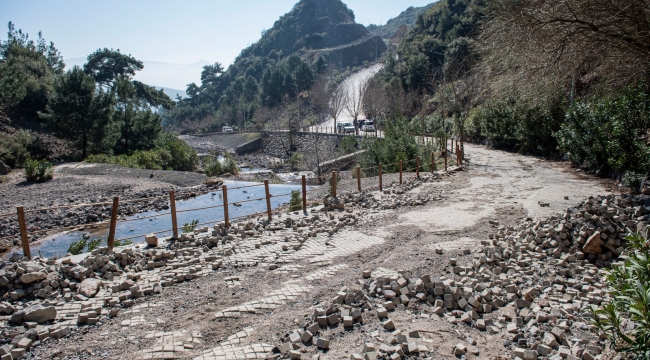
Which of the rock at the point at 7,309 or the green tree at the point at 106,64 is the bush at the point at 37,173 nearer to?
the rock at the point at 7,309

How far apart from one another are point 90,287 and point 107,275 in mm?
563

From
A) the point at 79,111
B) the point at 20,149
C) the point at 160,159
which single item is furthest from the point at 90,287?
the point at 79,111

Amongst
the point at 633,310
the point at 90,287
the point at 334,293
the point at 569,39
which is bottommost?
the point at 334,293

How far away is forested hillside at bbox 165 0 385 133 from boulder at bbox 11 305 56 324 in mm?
68807

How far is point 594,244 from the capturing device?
6.73 metres

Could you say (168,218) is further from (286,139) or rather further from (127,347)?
(286,139)

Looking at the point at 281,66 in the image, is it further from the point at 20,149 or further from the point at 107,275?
the point at 107,275

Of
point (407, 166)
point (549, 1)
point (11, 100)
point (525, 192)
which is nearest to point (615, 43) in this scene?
point (549, 1)

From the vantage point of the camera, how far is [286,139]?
5397cm

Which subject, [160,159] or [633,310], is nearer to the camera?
[633,310]

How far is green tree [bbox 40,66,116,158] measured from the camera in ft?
97.7

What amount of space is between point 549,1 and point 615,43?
6.44 ft

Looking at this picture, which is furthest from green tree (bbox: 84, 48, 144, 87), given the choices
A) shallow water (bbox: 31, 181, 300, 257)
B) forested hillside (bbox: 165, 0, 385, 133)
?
shallow water (bbox: 31, 181, 300, 257)

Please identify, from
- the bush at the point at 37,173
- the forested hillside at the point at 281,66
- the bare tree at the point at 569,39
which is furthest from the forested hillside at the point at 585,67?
the forested hillside at the point at 281,66
